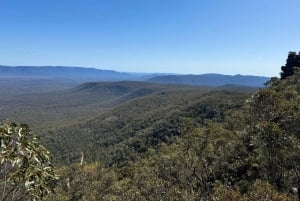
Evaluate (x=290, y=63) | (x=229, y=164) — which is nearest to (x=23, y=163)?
(x=229, y=164)

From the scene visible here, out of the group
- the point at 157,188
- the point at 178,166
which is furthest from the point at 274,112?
the point at 157,188

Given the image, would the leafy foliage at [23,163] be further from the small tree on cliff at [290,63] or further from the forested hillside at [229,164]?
the small tree on cliff at [290,63]

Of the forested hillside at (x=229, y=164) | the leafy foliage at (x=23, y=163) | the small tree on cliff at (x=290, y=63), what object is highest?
the small tree on cliff at (x=290, y=63)

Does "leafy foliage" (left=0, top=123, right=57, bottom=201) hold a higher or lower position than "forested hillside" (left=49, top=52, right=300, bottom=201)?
higher

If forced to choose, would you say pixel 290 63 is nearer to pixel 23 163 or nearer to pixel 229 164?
pixel 229 164

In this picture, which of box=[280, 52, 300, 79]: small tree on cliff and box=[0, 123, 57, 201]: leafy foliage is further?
box=[280, 52, 300, 79]: small tree on cliff

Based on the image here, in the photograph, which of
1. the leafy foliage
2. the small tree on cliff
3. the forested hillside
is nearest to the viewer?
the leafy foliage

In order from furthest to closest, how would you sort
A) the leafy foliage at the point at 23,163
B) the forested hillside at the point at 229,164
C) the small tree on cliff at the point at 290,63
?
the small tree on cliff at the point at 290,63 < the forested hillside at the point at 229,164 < the leafy foliage at the point at 23,163

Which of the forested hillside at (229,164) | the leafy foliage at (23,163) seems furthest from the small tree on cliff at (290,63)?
the leafy foliage at (23,163)

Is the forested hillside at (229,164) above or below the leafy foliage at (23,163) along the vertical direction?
below

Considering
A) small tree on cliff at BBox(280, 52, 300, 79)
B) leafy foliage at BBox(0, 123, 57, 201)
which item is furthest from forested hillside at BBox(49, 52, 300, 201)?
small tree on cliff at BBox(280, 52, 300, 79)

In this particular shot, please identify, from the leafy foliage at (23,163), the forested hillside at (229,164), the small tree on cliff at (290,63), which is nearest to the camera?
the leafy foliage at (23,163)

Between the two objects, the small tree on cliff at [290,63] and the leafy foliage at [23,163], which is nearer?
the leafy foliage at [23,163]

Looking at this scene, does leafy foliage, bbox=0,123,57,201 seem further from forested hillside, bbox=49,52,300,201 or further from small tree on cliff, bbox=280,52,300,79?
small tree on cliff, bbox=280,52,300,79
